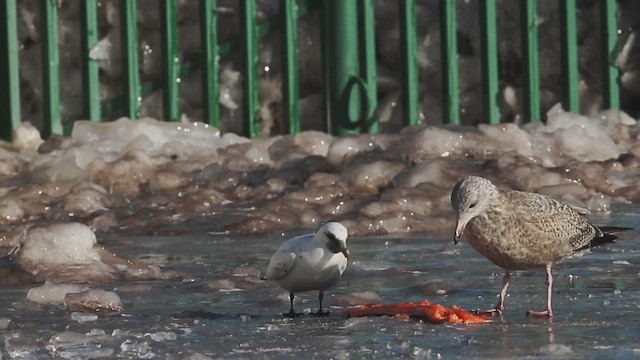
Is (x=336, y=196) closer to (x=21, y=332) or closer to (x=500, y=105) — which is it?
(x=500, y=105)

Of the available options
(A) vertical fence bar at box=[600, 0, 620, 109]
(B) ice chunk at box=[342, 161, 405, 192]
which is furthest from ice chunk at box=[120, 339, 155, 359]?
(A) vertical fence bar at box=[600, 0, 620, 109]

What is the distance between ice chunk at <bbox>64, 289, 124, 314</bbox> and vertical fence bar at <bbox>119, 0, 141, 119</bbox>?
5.85 meters

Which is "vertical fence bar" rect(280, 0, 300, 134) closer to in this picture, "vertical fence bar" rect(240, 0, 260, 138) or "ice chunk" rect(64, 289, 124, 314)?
"vertical fence bar" rect(240, 0, 260, 138)

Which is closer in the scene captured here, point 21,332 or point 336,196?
point 21,332

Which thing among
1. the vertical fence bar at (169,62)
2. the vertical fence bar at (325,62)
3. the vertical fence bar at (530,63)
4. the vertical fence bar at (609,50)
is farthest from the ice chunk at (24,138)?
the vertical fence bar at (609,50)

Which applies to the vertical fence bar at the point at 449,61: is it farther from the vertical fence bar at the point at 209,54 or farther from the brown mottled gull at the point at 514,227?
the brown mottled gull at the point at 514,227

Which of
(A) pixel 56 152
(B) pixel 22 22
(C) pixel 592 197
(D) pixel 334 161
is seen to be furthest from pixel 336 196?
(B) pixel 22 22

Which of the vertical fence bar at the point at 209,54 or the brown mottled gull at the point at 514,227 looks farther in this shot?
the vertical fence bar at the point at 209,54

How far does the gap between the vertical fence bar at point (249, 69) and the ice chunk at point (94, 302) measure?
5.82m

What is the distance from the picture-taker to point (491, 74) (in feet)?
40.0

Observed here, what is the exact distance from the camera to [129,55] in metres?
12.1

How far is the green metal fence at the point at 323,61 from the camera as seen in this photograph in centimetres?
1210

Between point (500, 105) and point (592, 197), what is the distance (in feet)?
10.3

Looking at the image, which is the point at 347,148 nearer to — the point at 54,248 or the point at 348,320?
the point at 54,248
